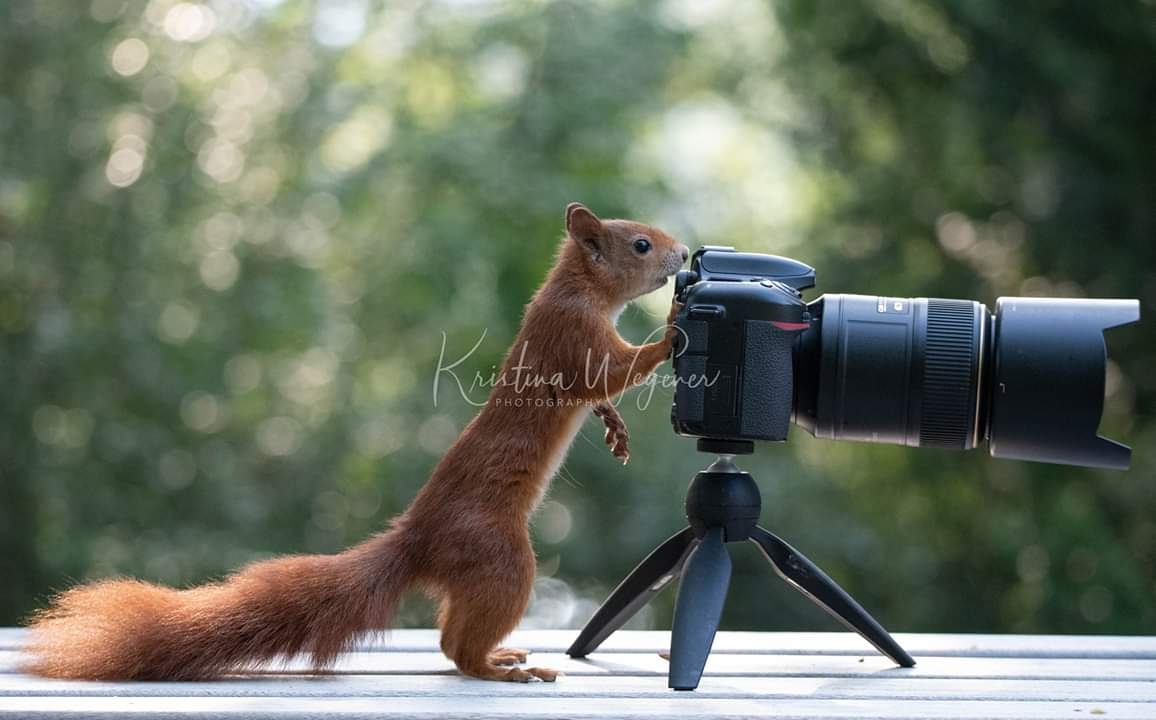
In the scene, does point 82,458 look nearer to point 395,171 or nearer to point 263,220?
point 263,220

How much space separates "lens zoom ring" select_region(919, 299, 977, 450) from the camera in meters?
1.69

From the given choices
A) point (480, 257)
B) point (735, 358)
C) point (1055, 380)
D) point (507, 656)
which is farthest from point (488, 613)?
point (480, 257)

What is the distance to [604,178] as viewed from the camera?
183 inches

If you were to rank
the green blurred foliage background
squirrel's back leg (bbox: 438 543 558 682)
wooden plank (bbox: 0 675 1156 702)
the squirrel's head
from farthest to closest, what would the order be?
the green blurred foliage background
the squirrel's head
squirrel's back leg (bbox: 438 543 558 682)
wooden plank (bbox: 0 675 1156 702)

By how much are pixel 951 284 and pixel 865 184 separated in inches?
20.0

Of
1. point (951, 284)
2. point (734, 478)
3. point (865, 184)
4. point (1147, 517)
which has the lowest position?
point (1147, 517)

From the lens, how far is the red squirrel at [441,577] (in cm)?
158

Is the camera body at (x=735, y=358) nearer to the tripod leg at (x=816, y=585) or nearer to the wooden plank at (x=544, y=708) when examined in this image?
the tripod leg at (x=816, y=585)

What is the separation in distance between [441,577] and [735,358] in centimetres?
47

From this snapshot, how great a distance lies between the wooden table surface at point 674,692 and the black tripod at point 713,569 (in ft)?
0.21

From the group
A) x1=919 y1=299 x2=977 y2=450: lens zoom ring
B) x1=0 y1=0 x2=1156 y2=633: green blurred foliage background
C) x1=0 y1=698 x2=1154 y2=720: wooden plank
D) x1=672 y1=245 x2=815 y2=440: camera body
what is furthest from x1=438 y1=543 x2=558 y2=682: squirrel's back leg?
x1=0 y1=0 x2=1156 y2=633: green blurred foliage background

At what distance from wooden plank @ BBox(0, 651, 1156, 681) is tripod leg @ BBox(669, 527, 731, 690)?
0.42ft

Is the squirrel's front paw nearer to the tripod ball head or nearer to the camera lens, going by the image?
the tripod ball head

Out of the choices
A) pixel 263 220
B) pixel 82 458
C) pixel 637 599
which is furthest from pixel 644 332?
pixel 637 599
